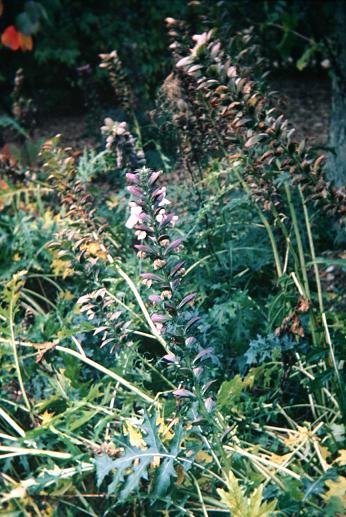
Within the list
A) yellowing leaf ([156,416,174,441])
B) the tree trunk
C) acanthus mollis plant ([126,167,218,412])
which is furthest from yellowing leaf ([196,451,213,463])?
the tree trunk

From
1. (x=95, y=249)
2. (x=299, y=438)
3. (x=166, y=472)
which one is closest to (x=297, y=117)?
(x=95, y=249)

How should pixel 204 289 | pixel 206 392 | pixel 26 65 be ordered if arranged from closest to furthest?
pixel 206 392
pixel 204 289
pixel 26 65

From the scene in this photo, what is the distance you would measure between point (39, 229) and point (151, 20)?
138 inches

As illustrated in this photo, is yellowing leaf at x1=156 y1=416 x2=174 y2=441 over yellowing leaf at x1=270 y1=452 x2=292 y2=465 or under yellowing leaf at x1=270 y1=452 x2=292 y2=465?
over

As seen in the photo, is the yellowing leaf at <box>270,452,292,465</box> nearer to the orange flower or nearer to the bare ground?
the orange flower

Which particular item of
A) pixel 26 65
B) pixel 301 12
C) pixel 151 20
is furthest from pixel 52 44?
pixel 301 12

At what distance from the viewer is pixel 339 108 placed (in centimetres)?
402

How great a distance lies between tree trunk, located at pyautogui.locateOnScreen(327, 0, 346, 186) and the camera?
391cm

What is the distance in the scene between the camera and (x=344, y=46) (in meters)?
3.95

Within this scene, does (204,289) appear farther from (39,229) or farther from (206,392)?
(39,229)

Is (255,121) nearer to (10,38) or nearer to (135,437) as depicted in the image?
(135,437)

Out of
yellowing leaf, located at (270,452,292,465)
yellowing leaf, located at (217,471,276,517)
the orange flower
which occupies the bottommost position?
yellowing leaf, located at (270,452,292,465)

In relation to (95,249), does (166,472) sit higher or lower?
lower

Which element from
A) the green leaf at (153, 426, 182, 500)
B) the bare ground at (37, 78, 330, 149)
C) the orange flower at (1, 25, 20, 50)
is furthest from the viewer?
the bare ground at (37, 78, 330, 149)
